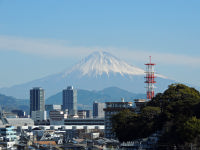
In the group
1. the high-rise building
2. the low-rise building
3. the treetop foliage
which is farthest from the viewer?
the low-rise building

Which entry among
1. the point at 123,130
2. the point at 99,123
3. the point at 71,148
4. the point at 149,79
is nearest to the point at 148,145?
the point at 123,130

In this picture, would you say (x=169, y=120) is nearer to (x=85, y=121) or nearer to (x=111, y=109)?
(x=111, y=109)

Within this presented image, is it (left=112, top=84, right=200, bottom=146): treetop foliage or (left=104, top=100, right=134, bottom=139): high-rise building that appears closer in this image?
(left=112, top=84, right=200, bottom=146): treetop foliage

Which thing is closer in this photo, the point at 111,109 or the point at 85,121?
the point at 111,109

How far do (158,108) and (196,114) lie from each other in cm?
1057

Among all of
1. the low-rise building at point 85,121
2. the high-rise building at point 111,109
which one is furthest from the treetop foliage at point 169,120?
the low-rise building at point 85,121

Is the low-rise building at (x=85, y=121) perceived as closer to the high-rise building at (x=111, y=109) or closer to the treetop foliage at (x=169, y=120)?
the high-rise building at (x=111, y=109)

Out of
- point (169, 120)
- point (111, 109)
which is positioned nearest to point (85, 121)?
point (111, 109)

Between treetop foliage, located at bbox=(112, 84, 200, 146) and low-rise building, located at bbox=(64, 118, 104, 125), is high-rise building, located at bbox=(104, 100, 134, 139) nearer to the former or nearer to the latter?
treetop foliage, located at bbox=(112, 84, 200, 146)

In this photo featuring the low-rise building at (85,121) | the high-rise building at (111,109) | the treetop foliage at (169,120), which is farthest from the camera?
the low-rise building at (85,121)

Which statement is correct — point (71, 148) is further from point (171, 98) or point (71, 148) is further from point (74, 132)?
point (74, 132)

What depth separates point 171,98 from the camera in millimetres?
80312

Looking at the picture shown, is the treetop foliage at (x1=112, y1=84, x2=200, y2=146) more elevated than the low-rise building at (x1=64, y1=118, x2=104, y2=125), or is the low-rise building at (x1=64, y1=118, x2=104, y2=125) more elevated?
the low-rise building at (x1=64, y1=118, x2=104, y2=125)

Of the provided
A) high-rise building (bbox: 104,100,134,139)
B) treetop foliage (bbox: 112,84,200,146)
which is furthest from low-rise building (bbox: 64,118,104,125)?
treetop foliage (bbox: 112,84,200,146)
